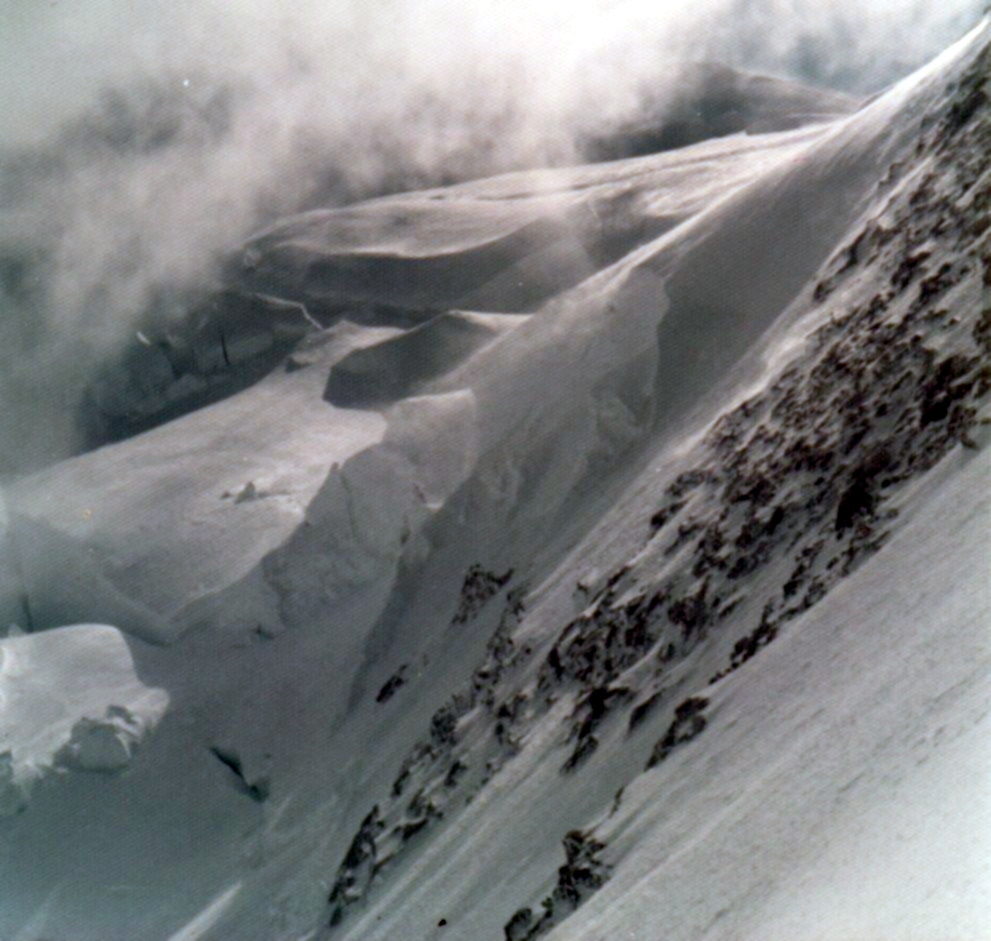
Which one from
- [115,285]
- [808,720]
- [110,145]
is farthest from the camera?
[110,145]

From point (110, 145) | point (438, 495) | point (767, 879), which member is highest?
point (110, 145)

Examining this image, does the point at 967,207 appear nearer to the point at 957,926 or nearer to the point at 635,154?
the point at 957,926

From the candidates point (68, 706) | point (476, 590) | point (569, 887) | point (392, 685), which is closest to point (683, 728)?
point (569, 887)

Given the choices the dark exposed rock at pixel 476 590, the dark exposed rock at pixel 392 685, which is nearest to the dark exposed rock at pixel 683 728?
the dark exposed rock at pixel 476 590

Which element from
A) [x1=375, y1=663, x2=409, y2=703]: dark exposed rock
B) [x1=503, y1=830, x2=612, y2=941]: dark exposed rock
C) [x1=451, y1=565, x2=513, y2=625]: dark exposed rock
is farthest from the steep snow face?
[x1=503, y1=830, x2=612, y2=941]: dark exposed rock

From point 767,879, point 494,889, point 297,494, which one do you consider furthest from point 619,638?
point 297,494

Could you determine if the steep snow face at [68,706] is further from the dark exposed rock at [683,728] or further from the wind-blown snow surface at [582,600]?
the dark exposed rock at [683,728]

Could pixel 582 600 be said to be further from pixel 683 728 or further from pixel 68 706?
pixel 68 706

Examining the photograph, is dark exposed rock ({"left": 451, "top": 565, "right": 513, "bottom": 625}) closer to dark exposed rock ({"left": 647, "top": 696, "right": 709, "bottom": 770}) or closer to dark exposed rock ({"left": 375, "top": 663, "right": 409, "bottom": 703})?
dark exposed rock ({"left": 375, "top": 663, "right": 409, "bottom": 703})
